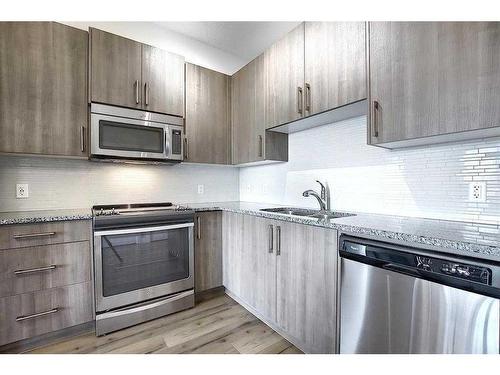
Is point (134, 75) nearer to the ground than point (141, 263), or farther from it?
farther from it

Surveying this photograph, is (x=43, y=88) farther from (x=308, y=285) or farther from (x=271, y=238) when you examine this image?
(x=308, y=285)

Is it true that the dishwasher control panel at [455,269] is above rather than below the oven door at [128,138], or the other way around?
below

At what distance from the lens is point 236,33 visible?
101 inches

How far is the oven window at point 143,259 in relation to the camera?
6.06ft

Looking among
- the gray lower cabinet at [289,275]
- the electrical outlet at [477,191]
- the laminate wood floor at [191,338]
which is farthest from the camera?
the laminate wood floor at [191,338]

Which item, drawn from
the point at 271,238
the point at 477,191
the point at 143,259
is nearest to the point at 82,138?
the point at 143,259

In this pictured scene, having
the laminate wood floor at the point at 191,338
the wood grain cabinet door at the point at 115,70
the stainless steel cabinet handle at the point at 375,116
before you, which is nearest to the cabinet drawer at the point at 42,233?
the laminate wood floor at the point at 191,338

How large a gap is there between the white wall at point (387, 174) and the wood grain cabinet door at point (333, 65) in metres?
0.36

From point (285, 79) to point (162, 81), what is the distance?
1.16 meters

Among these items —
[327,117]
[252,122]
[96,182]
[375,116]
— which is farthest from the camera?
[252,122]

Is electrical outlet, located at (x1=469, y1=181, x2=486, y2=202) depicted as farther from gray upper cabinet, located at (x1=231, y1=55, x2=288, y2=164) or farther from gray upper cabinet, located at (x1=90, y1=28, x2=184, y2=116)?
gray upper cabinet, located at (x1=90, y1=28, x2=184, y2=116)

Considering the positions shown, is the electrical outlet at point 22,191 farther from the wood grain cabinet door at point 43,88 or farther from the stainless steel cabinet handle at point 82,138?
the stainless steel cabinet handle at point 82,138

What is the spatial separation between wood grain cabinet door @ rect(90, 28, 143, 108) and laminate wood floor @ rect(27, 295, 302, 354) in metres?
1.84
